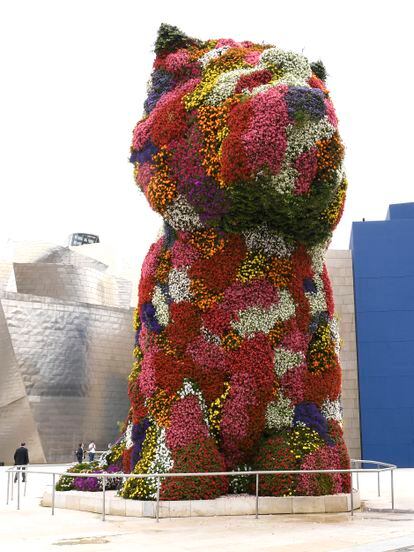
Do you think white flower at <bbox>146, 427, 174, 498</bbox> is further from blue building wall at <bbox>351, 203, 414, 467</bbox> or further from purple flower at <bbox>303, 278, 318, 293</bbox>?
blue building wall at <bbox>351, 203, 414, 467</bbox>

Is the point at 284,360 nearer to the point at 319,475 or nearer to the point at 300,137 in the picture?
the point at 319,475

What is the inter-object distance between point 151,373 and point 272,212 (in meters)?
3.66

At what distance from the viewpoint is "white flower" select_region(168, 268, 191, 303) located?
13289 millimetres

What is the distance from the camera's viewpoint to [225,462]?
1267 centimetres

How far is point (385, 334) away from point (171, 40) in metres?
20.3

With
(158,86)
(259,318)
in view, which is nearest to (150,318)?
(259,318)

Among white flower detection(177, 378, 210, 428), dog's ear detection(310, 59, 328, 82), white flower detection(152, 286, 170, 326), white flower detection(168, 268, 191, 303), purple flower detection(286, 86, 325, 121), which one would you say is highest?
dog's ear detection(310, 59, 328, 82)

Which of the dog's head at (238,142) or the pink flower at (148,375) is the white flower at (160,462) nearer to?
the pink flower at (148,375)

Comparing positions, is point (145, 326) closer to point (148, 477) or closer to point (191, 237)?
point (191, 237)

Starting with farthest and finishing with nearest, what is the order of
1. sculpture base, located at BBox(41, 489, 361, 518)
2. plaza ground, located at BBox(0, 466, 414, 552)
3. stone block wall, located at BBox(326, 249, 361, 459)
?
stone block wall, located at BBox(326, 249, 361, 459) → sculpture base, located at BBox(41, 489, 361, 518) → plaza ground, located at BBox(0, 466, 414, 552)

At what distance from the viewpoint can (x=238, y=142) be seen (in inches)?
478

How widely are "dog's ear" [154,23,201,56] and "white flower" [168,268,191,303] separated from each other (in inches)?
177

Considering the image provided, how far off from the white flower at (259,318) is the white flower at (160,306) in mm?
1350

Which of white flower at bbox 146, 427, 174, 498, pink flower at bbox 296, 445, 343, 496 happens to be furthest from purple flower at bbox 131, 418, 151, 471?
pink flower at bbox 296, 445, 343, 496
